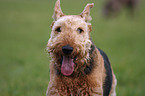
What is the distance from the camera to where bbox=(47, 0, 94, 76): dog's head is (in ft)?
8.38

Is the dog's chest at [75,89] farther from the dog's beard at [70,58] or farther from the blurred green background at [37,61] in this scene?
the blurred green background at [37,61]

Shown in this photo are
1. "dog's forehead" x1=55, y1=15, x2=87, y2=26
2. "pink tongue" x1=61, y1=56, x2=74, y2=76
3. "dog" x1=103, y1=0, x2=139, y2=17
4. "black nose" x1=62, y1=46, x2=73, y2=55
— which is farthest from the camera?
"dog" x1=103, y1=0, x2=139, y2=17

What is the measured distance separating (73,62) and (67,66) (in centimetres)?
13

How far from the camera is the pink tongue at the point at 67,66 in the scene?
2598mm

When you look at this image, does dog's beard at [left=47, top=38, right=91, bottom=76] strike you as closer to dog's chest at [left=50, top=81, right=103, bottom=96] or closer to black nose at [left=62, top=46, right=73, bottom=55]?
black nose at [left=62, top=46, right=73, bottom=55]

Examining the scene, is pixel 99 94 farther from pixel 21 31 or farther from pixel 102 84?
pixel 21 31

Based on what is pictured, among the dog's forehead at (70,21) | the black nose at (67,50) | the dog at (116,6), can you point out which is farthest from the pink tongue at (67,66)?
the dog at (116,6)

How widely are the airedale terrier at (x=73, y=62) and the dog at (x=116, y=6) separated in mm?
16125

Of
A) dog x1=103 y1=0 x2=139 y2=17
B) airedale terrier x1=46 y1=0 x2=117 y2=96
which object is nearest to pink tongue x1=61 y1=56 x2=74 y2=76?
airedale terrier x1=46 y1=0 x2=117 y2=96

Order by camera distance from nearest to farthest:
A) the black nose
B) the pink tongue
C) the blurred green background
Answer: the black nose < the pink tongue < the blurred green background

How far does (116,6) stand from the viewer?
18766 mm

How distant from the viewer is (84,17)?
3045 mm

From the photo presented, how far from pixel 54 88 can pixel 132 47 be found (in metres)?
6.45

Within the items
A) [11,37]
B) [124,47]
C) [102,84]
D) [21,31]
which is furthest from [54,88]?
[21,31]
